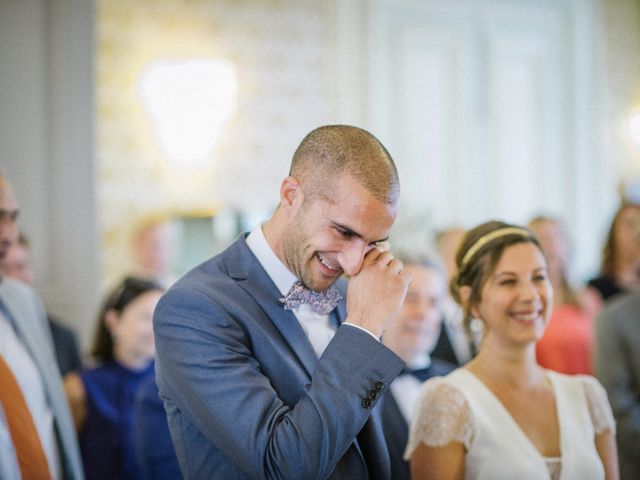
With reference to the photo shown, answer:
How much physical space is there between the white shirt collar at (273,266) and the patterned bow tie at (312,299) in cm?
2

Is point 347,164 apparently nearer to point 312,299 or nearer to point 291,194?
point 291,194

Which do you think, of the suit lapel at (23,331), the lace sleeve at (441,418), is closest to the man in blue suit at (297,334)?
the lace sleeve at (441,418)

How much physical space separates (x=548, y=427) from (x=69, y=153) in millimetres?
3069

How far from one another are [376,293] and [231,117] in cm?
353

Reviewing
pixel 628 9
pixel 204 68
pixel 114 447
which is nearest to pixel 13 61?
pixel 204 68

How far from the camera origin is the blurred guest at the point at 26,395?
1928 millimetres

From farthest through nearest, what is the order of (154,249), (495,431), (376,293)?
(154,249), (495,431), (376,293)

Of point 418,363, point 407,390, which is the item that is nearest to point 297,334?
point 407,390

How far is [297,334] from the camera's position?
152 centimetres

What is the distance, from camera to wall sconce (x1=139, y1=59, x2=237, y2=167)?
4.57 meters

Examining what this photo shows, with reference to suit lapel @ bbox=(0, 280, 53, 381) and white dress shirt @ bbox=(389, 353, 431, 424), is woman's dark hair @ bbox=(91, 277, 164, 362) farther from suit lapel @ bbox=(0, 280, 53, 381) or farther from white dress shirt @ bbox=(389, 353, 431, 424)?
white dress shirt @ bbox=(389, 353, 431, 424)

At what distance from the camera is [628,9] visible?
606cm

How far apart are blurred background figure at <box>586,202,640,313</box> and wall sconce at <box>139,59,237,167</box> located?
2428mm

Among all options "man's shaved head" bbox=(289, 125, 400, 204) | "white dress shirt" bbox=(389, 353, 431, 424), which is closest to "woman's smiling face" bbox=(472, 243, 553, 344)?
"white dress shirt" bbox=(389, 353, 431, 424)
